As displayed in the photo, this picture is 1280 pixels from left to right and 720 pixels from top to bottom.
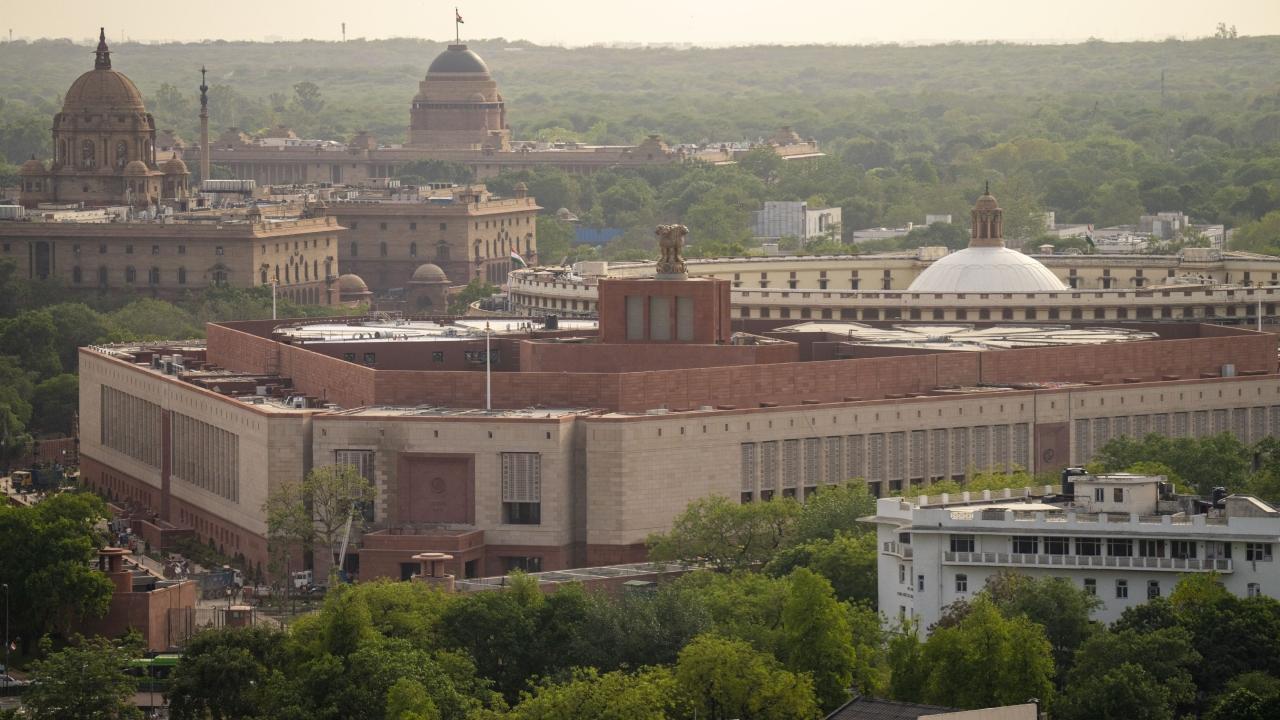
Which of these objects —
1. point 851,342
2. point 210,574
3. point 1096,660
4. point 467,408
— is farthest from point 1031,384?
point 1096,660

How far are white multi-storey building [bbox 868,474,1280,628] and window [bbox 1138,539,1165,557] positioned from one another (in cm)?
2

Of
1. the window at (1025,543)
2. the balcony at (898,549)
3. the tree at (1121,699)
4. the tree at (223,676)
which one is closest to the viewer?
the tree at (1121,699)

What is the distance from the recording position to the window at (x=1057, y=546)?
90.1 m

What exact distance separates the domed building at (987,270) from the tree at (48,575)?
2334 inches

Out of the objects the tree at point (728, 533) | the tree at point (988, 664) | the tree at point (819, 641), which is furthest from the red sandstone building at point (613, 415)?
the tree at point (988, 664)

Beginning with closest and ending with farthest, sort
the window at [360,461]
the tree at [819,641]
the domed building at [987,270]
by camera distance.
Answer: the tree at [819,641]
the window at [360,461]
the domed building at [987,270]

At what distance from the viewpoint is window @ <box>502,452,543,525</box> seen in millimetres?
111188

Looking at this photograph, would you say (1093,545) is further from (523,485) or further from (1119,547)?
(523,485)

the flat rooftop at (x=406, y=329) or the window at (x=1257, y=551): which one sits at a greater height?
the flat rooftop at (x=406, y=329)

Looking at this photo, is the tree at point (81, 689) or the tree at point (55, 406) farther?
the tree at point (55, 406)

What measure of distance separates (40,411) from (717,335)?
1565 inches

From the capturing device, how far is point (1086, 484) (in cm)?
9200

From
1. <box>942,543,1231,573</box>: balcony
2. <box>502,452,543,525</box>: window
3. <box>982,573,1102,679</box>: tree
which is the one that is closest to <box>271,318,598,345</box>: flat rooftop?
<box>502,452,543,525</box>: window

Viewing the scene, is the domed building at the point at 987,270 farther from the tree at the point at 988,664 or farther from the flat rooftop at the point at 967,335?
the tree at the point at 988,664
